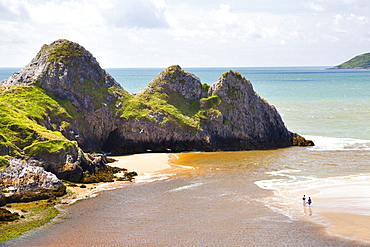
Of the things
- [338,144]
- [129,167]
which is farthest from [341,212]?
[338,144]

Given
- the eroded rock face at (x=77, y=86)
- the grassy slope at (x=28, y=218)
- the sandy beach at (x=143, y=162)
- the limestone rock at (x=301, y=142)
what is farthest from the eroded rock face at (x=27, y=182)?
the limestone rock at (x=301, y=142)

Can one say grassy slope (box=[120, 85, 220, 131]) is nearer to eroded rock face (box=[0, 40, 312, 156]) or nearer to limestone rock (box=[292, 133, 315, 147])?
eroded rock face (box=[0, 40, 312, 156])

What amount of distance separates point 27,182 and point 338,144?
46167mm

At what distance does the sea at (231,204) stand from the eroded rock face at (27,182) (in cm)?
349

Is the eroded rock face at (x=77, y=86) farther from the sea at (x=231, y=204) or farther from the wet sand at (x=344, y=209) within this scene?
the wet sand at (x=344, y=209)

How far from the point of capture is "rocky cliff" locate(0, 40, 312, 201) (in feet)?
196

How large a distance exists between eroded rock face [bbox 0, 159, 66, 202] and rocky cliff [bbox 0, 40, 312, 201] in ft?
45.9

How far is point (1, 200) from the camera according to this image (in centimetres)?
3569

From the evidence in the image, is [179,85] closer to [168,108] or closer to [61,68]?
[168,108]

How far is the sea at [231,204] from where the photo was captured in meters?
29.4

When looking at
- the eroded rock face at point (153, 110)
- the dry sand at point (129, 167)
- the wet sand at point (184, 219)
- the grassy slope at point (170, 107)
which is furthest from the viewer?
the grassy slope at point (170, 107)

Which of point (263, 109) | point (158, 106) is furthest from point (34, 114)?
point (263, 109)

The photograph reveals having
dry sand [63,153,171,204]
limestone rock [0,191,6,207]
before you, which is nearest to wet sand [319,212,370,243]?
dry sand [63,153,171,204]

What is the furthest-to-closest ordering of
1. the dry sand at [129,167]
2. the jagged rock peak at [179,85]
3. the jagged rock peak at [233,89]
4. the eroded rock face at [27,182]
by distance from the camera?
the jagged rock peak at [179,85] < the jagged rock peak at [233,89] < the dry sand at [129,167] < the eroded rock face at [27,182]
